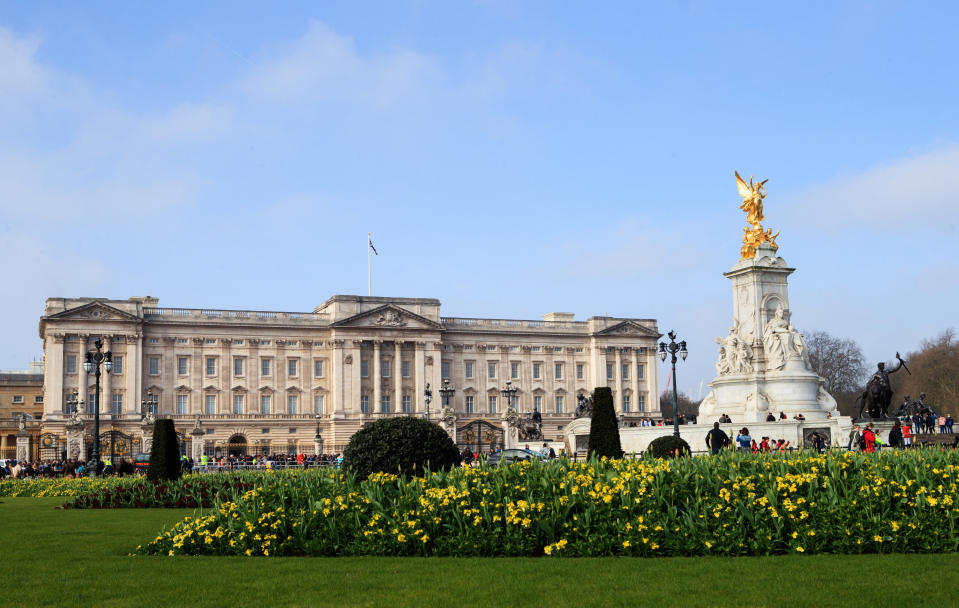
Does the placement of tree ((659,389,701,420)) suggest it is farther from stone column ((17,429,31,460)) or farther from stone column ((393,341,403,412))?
stone column ((17,429,31,460))

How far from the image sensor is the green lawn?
923 cm

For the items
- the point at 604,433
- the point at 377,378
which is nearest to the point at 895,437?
the point at 604,433

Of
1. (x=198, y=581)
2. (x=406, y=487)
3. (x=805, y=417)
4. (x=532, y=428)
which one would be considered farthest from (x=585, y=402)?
(x=198, y=581)

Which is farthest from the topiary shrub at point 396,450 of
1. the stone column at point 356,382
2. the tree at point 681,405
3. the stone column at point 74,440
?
the tree at point 681,405

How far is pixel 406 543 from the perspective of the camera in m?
12.7

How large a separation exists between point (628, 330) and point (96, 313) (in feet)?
166

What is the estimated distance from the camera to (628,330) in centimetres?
10169

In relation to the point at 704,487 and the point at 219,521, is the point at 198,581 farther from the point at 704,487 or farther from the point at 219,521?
the point at 704,487

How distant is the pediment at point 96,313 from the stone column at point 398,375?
2395 cm

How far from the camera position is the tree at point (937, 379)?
87.5 metres

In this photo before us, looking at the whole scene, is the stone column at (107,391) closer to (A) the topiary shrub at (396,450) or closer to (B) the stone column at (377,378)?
(B) the stone column at (377,378)

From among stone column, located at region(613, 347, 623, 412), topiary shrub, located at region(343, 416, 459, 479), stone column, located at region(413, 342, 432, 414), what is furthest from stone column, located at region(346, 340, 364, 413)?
topiary shrub, located at region(343, 416, 459, 479)

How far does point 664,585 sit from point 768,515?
117 inches

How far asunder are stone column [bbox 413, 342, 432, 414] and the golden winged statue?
2314 inches
